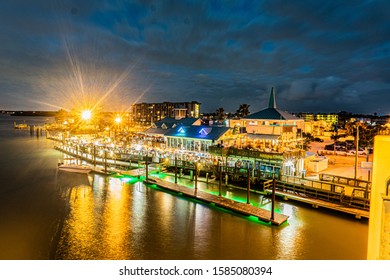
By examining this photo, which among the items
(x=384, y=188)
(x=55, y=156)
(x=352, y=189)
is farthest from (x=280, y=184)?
(x=55, y=156)

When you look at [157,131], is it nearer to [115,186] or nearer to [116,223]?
[115,186]

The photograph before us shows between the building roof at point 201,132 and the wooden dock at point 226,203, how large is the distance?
8.34 m

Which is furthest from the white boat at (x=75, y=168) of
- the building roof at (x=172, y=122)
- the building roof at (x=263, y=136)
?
the building roof at (x=263, y=136)

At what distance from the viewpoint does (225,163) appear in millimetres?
28391

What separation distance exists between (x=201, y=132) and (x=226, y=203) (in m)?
13.9

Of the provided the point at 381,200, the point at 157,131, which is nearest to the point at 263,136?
the point at 157,131

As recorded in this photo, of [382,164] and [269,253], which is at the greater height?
[382,164]

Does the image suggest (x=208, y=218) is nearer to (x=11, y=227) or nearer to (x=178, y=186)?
(x=178, y=186)

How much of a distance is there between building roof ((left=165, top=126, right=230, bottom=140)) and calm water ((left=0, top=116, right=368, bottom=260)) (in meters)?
10.4

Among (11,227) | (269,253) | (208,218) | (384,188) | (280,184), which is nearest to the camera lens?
(384,188)

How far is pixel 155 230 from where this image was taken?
52.6ft

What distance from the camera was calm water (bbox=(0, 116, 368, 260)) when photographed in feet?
44.5

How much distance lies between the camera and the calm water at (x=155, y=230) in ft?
44.5
